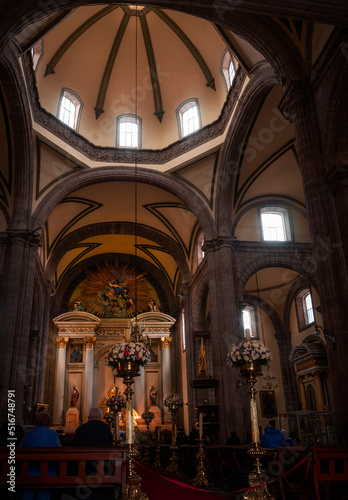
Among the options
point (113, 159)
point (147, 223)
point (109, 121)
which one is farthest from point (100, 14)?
point (147, 223)

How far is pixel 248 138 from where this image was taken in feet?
50.2

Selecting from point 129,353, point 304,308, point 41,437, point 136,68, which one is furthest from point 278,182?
point 41,437

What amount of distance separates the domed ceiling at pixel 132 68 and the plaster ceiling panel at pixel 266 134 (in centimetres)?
257

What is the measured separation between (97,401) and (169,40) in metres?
17.7

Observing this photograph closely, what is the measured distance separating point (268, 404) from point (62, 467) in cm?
1885

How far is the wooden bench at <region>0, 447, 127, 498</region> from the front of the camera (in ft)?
14.8

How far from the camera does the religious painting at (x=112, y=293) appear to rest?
25.6m

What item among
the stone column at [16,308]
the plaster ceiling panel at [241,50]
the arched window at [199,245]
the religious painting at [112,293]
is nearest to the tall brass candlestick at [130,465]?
the stone column at [16,308]

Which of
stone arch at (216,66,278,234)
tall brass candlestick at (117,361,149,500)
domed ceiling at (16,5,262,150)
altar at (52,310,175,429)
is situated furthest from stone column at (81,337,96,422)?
tall brass candlestick at (117,361,149,500)

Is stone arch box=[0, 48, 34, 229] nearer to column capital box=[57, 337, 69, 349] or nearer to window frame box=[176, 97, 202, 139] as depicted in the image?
window frame box=[176, 97, 202, 139]

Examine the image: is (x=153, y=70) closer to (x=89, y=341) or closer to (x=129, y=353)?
(x=89, y=341)

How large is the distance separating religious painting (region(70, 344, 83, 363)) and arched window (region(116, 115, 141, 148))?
11481 mm

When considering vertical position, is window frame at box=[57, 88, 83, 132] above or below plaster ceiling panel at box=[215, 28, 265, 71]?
above

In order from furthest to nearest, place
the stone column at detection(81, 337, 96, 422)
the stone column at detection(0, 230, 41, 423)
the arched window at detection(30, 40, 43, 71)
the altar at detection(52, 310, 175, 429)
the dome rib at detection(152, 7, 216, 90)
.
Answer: the altar at detection(52, 310, 175, 429), the stone column at detection(81, 337, 96, 422), the dome rib at detection(152, 7, 216, 90), the arched window at detection(30, 40, 43, 71), the stone column at detection(0, 230, 41, 423)
